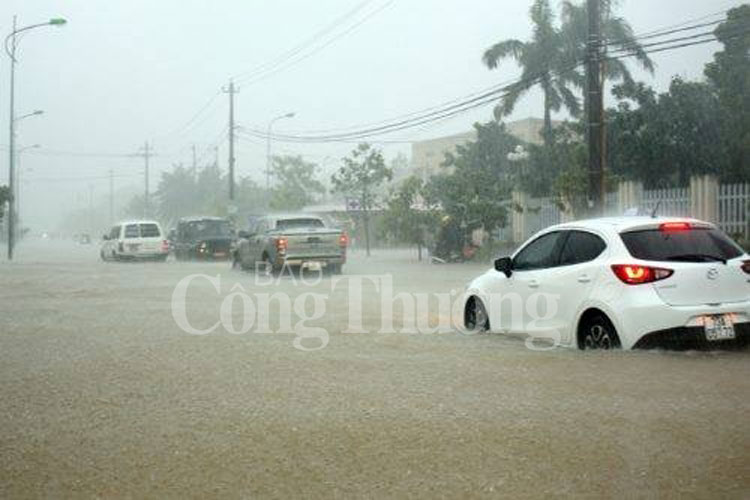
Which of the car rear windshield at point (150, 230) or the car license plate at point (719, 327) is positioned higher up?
the car rear windshield at point (150, 230)

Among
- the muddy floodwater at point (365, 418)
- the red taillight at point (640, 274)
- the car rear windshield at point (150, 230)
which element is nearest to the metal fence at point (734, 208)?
the muddy floodwater at point (365, 418)

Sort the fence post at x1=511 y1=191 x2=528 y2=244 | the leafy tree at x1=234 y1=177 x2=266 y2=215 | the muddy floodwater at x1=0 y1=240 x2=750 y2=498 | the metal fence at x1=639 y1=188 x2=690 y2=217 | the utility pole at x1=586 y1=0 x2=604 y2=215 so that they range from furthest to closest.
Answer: the leafy tree at x1=234 y1=177 x2=266 y2=215 → the fence post at x1=511 y1=191 x2=528 y2=244 → the metal fence at x1=639 y1=188 x2=690 y2=217 → the utility pole at x1=586 y1=0 x2=604 y2=215 → the muddy floodwater at x1=0 y1=240 x2=750 y2=498

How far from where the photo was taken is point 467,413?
21.2ft

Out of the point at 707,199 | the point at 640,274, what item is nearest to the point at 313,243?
the point at 707,199

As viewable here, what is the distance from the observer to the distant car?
35.2 meters

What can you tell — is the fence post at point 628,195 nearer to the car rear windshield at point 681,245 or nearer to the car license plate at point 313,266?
the car license plate at point 313,266

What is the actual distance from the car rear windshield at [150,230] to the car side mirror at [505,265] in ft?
90.6

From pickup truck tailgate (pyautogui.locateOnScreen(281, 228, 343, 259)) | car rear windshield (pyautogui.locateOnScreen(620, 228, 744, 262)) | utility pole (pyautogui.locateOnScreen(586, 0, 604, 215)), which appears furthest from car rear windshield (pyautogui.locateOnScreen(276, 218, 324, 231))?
car rear windshield (pyautogui.locateOnScreen(620, 228, 744, 262))

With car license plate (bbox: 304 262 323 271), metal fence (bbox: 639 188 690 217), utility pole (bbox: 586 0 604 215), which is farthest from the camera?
metal fence (bbox: 639 188 690 217)

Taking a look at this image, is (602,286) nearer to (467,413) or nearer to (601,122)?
(467,413)

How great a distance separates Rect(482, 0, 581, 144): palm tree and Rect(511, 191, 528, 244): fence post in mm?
7116

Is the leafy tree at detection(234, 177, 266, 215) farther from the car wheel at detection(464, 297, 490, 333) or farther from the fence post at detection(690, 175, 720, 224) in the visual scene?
the car wheel at detection(464, 297, 490, 333)

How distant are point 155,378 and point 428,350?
116 inches

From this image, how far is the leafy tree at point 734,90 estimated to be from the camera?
30.9 meters
